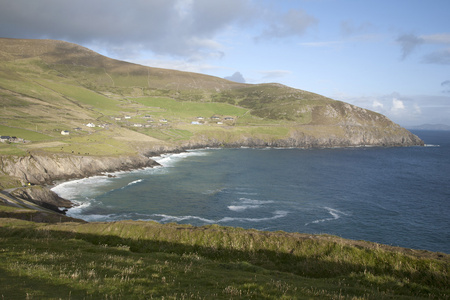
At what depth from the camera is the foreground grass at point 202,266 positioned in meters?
14.5

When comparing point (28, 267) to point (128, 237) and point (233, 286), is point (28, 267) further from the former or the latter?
point (128, 237)

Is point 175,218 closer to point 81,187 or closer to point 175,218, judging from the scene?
point 175,218

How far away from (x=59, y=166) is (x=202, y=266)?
91530mm

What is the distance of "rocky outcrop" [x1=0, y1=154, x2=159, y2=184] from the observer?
267 ft

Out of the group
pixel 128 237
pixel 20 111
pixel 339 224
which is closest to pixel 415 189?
pixel 339 224

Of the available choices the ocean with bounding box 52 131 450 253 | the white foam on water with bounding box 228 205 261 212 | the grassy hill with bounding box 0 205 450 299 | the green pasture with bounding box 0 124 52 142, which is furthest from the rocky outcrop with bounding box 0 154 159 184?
the white foam on water with bounding box 228 205 261 212

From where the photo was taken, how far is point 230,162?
448 feet

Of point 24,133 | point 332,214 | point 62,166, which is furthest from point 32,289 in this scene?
point 24,133

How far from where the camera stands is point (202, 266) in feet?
68.8

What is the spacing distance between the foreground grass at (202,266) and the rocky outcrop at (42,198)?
31990mm

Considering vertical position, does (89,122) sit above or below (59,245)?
above

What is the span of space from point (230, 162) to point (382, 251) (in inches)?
4421

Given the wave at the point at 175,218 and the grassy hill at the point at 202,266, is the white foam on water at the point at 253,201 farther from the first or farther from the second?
the grassy hill at the point at 202,266

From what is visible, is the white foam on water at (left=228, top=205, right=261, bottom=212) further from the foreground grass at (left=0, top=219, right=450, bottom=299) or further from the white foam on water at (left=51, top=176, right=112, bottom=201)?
the white foam on water at (left=51, top=176, right=112, bottom=201)
